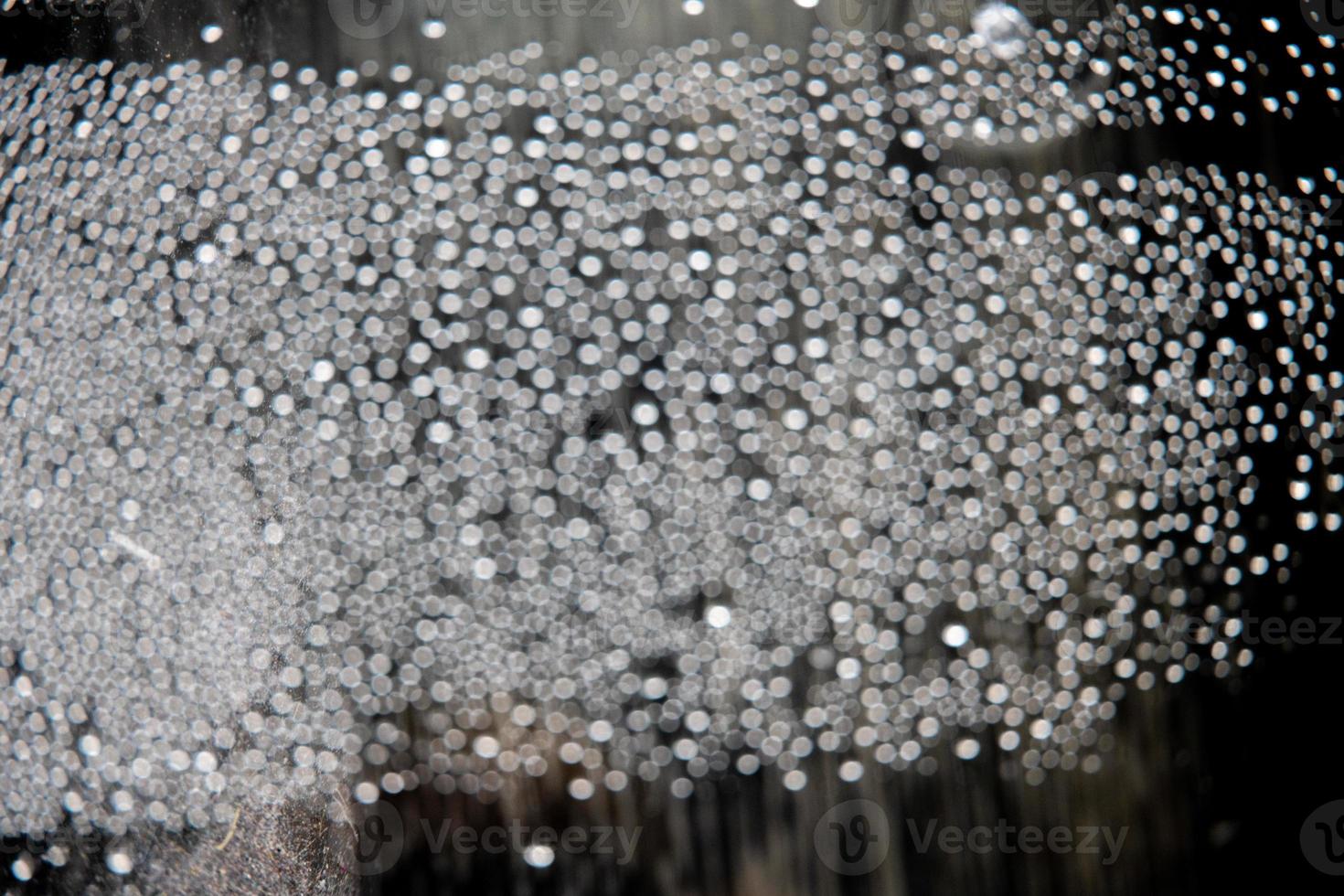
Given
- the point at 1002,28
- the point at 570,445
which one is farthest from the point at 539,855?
the point at 1002,28

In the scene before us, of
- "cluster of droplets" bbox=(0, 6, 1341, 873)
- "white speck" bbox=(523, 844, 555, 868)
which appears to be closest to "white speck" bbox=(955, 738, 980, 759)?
"cluster of droplets" bbox=(0, 6, 1341, 873)

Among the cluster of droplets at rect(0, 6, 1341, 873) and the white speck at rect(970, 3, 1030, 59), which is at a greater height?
the white speck at rect(970, 3, 1030, 59)

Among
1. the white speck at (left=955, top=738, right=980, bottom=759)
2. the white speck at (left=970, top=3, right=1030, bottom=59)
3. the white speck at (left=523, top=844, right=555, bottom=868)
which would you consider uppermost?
the white speck at (left=970, top=3, right=1030, bottom=59)

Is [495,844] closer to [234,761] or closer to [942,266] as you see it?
[234,761]

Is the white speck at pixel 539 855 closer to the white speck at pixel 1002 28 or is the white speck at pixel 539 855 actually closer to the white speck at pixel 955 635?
the white speck at pixel 955 635

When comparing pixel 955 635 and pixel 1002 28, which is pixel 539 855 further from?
pixel 1002 28

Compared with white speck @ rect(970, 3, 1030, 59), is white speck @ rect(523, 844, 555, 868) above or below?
below

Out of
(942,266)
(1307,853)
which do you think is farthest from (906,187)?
(1307,853)

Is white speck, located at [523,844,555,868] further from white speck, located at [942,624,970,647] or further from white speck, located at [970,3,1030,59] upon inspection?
white speck, located at [970,3,1030,59]

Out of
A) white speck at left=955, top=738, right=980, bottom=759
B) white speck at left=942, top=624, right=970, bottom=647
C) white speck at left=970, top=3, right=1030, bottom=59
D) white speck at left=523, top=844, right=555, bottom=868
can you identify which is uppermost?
white speck at left=970, top=3, right=1030, bottom=59
